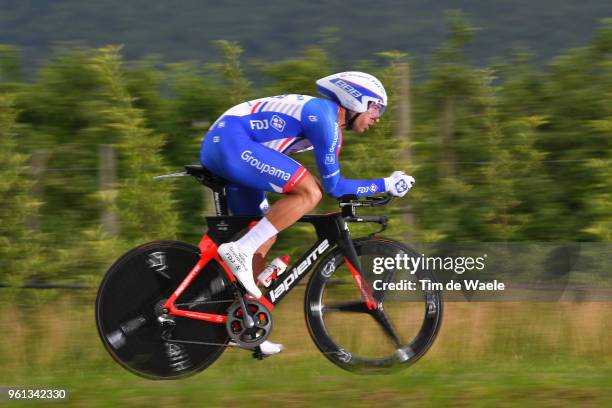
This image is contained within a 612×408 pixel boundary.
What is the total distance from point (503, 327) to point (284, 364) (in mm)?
1944

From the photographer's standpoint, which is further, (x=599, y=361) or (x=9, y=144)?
(x=9, y=144)

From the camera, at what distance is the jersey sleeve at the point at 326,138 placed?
6.45 metres

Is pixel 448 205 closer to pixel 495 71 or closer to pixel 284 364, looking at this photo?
pixel 495 71

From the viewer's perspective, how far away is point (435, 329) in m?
6.83

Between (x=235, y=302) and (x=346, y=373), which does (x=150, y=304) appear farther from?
(x=346, y=373)

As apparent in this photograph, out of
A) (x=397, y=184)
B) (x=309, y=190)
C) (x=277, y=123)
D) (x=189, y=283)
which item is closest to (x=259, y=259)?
(x=189, y=283)

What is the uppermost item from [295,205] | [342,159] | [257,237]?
[295,205]

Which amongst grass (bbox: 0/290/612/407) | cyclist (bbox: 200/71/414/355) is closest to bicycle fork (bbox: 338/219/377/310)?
cyclist (bbox: 200/71/414/355)

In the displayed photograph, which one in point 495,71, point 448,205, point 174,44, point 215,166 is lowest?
point 174,44

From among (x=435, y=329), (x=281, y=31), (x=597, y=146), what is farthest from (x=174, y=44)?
(x=435, y=329)

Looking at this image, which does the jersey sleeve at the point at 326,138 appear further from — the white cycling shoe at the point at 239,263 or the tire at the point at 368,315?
the white cycling shoe at the point at 239,263

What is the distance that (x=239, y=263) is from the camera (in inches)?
257

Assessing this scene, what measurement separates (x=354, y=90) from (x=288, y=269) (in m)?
1.18

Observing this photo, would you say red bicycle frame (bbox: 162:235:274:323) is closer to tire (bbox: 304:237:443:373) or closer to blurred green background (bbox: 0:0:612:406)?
tire (bbox: 304:237:443:373)
